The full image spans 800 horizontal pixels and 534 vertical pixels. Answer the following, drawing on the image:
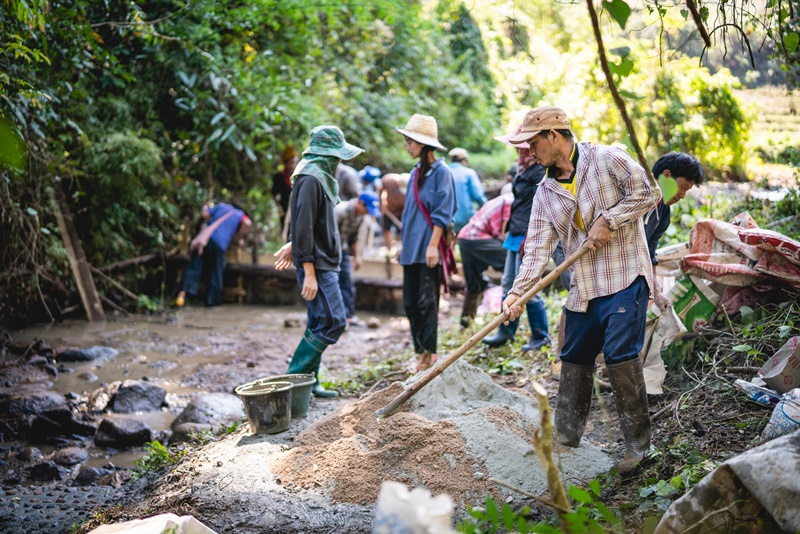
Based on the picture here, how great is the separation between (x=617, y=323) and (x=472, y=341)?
77 centimetres

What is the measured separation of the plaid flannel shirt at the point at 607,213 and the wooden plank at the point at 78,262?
6984mm

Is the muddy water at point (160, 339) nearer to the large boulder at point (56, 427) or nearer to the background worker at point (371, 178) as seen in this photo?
the large boulder at point (56, 427)

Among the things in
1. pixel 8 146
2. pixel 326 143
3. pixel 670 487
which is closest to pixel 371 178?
pixel 326 143

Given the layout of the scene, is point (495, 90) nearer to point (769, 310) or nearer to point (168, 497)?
point (769, 310)

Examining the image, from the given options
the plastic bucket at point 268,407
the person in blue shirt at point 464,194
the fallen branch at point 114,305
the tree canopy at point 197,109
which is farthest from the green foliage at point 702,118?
the fallen branch at point 114,305

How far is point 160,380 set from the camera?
681 centimetres

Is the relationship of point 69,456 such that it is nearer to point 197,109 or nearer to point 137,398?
point 137,398

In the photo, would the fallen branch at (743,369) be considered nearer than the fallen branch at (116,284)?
Yes

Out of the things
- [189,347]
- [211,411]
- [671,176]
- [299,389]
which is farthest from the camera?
[189,347]

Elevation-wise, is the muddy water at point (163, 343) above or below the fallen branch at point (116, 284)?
below

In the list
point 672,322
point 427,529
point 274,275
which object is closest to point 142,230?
point 274,275

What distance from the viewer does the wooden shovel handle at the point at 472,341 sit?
11.8 ft

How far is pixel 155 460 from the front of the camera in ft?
15.3

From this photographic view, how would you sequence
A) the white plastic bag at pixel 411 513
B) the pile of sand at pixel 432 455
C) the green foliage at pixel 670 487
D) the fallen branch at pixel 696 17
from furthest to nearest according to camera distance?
the pile of sand at pixel 432 455
the green foliage at pixel 670 487
the fallen branch at pixel 696 17
the white plastic bag at pixel 411 513
